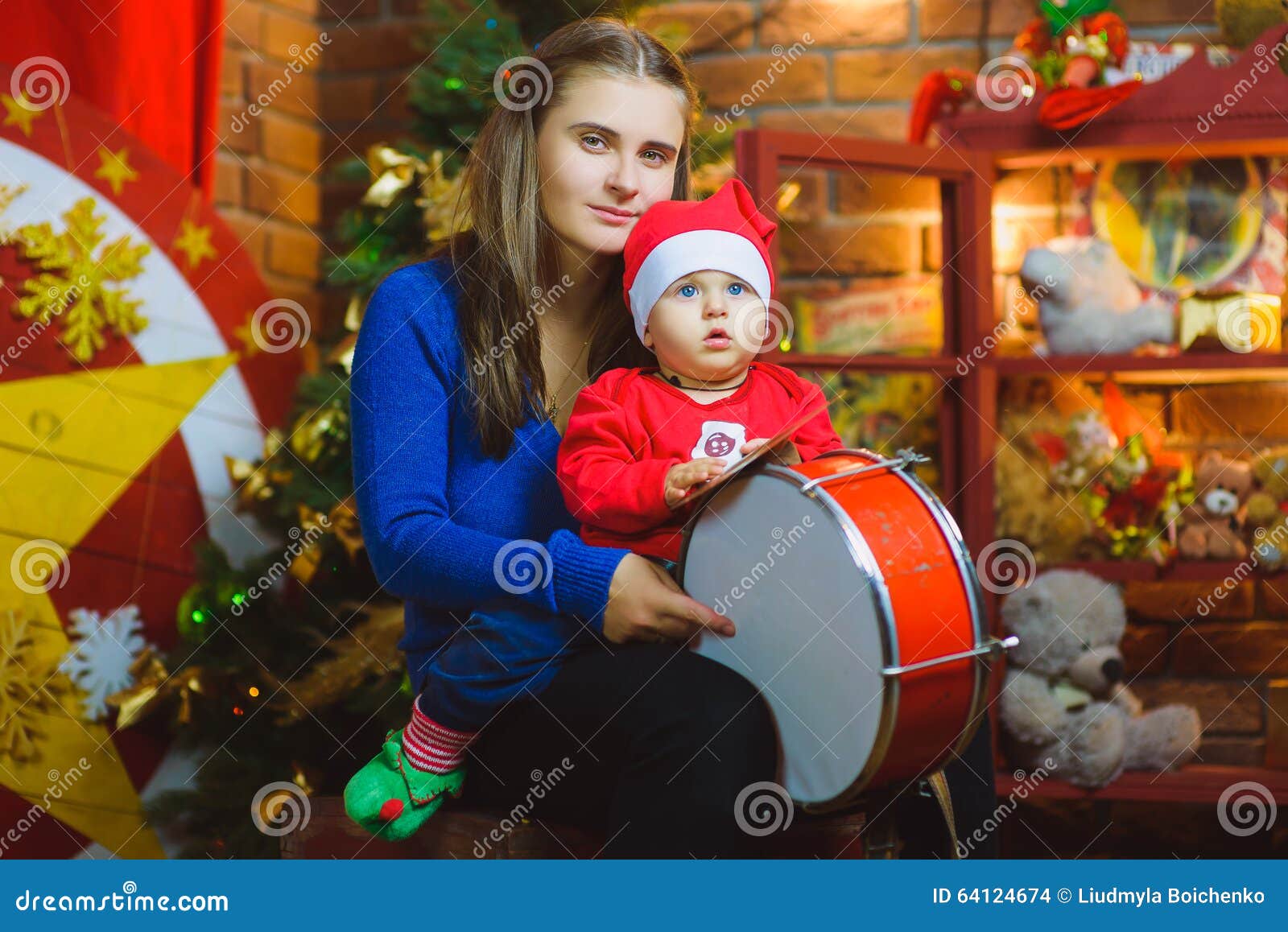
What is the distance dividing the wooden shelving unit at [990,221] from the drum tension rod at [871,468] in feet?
2.61

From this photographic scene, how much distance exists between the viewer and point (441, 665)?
1349 mm

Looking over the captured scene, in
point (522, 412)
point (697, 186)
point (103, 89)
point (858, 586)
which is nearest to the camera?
point (858, 586)

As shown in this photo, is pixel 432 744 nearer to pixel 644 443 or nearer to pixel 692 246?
pixel 644 443

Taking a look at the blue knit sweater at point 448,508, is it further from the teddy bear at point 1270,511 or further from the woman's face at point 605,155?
the teddy bear at point 1270,511

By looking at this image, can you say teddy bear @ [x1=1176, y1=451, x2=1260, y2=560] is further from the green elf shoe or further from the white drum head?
the green elf shoe

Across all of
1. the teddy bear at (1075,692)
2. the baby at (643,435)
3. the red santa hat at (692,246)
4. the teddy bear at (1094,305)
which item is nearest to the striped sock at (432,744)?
the baby at (643,435)

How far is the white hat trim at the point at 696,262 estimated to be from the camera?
51.9 inches

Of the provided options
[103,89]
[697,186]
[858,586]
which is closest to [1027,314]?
[697,186]

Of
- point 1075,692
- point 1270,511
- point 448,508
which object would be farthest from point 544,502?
point 1270,511

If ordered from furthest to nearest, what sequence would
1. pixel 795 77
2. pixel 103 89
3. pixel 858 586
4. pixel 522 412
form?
pixel 795 77 → pixel 103 89 → pixel 522 412 → pixel 858 586

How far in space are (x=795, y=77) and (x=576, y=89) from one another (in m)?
1.07

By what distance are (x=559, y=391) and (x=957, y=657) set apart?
0.62 meters
